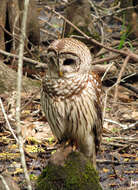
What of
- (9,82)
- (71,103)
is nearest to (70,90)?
(71,103)

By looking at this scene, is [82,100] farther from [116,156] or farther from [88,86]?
[116,156]

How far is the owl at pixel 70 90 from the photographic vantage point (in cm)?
341

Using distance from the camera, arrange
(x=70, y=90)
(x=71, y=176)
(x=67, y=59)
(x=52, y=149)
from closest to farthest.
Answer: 1. (x=67, y=59)
2. (x=70, y=90)
3. (x=71, y=176)
4. (x=52, y=149)

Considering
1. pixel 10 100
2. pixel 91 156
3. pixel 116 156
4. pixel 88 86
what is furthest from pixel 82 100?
pixel 10 100

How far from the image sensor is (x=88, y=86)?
3656 mm

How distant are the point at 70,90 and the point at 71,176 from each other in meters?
0.90

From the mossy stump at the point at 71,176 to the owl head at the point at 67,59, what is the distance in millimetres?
913

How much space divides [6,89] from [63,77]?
3.54 meters

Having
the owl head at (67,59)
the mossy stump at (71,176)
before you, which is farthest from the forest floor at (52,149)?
the owl head at (67,59)

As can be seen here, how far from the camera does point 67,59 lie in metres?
3.42

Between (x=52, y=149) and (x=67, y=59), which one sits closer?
(x=67, y=59)

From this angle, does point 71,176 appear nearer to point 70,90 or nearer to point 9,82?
point 70,90

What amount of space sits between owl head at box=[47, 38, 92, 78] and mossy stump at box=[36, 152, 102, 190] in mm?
913

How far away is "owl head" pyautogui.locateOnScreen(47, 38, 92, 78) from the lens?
11.0ft
